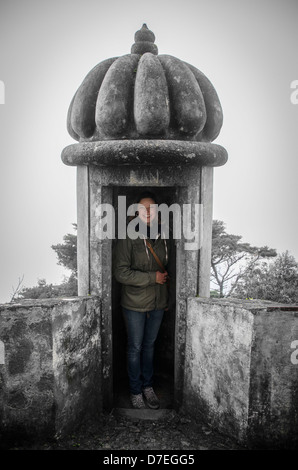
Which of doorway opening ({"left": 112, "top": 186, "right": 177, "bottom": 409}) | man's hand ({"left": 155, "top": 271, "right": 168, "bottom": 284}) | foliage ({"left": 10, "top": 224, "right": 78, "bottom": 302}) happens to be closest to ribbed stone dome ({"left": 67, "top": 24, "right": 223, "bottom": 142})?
doorway opening ({"left": 112, "top": 186, "right": 177, "bottom": 409})

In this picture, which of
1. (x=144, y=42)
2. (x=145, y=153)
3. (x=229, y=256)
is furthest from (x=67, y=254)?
(x=145, y=153)

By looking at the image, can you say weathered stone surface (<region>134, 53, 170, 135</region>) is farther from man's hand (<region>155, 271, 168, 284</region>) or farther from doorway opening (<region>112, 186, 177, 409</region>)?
man's hand (<region>155, 271, 168, 284</region>)

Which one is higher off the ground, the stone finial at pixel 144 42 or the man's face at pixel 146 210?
the stone finial at pixel 144 42

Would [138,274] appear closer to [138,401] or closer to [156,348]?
[138,401]

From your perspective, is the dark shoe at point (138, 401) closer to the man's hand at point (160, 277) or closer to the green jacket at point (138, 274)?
the green jacket at point (138, 274)

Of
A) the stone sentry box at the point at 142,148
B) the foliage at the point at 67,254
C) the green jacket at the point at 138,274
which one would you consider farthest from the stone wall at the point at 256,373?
the foliage at the point at 67,254

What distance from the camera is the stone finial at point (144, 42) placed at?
10.4ft

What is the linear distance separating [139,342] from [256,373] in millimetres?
1201

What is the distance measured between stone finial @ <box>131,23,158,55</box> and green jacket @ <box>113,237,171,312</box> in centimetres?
190

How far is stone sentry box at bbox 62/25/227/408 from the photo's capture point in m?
2.68

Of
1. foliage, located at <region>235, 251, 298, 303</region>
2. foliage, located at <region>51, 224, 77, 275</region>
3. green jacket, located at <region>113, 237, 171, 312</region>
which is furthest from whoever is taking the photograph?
foliage, located at <region>51, 224, 77, 275</region>

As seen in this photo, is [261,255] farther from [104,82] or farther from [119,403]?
[104,82]

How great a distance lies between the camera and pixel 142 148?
264 cm

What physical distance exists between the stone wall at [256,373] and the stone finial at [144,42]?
2.57 meters
